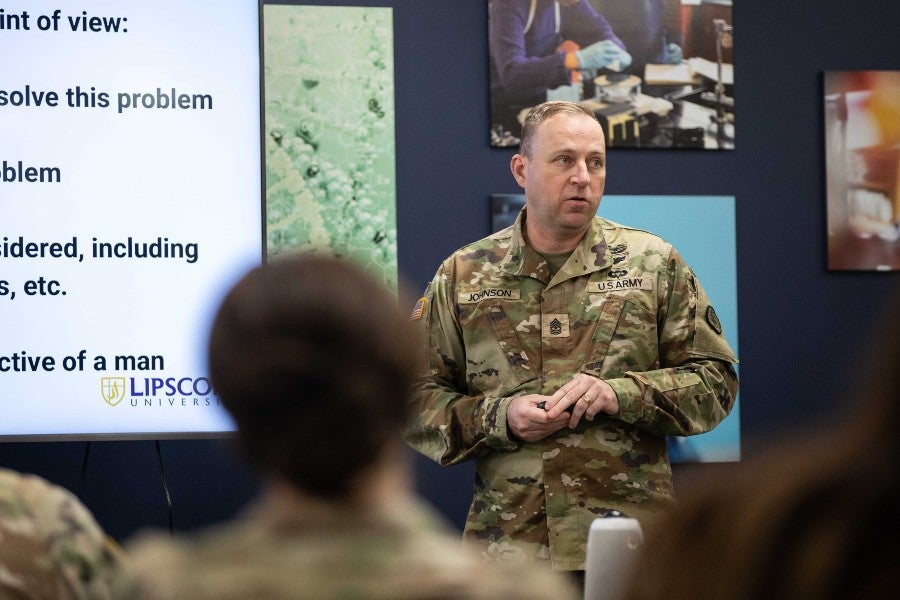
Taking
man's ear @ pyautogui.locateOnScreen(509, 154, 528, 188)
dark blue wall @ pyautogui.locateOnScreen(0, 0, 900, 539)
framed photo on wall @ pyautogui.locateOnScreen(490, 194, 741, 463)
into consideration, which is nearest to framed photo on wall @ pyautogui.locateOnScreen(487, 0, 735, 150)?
dark blue wall @ pyautogui.locateOnScreen(0, 0, 900, 539)

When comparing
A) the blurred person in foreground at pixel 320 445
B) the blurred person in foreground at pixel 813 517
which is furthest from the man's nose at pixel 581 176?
the blurred person in foreground at pixel 813 517

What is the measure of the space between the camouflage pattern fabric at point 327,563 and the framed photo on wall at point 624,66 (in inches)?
120

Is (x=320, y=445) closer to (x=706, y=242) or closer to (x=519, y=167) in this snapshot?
(x=519, y=167)

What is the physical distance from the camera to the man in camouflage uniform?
2.92m

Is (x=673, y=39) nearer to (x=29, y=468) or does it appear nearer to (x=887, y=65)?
(x=887, y=65)

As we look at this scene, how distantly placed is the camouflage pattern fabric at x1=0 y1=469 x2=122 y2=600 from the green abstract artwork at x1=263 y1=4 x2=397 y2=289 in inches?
97.2

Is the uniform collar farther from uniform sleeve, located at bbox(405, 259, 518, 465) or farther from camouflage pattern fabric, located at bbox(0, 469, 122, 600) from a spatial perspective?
camouflage pattern fabric, located at bbox(0, 469, 122, 600)

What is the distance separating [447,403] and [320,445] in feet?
6.68

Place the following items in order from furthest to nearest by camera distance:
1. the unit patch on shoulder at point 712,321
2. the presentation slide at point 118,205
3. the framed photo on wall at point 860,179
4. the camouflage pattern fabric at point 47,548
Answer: the framed photo on wall at point 860,179 → the presentation slide at point 118,205 → the unit patch on shoulder at point 712,321 → the camouflage pattern fabric at point 47,548

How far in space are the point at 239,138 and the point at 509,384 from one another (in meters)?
1.08

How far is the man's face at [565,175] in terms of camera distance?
3.09 m

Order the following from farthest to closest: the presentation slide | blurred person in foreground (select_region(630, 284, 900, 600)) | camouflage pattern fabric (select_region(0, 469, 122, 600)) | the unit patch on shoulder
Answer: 1. the presentation slide
2. the unit patch on shoulder
3. camouflage pattern fabric (select_region(0, 469, 122, 600))
4. blurred person in foreground (select_region(630, 284, 900, 600))

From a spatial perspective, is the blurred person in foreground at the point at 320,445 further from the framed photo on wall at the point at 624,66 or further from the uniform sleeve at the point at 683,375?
the framed photo on wall at the point at 624,66

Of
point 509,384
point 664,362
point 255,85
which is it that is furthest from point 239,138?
point 664,362
